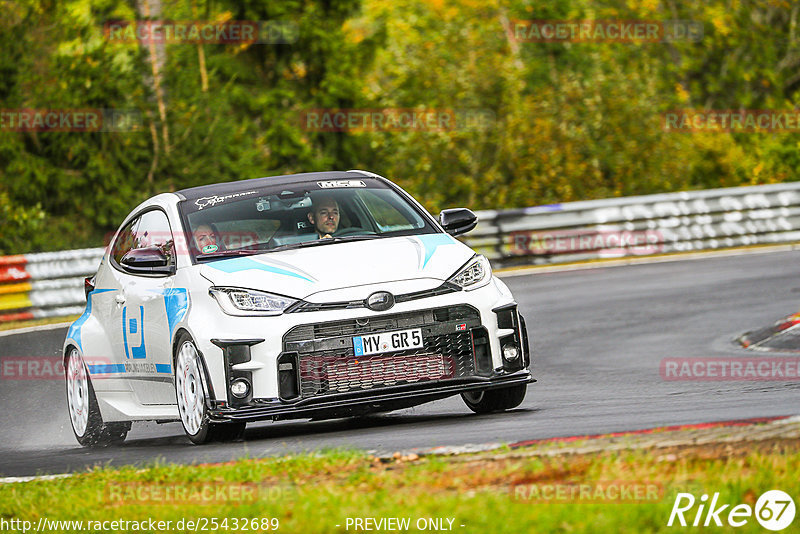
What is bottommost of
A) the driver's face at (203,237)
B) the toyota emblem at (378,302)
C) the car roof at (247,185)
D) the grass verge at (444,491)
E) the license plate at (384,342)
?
the grass verge at (444,491)

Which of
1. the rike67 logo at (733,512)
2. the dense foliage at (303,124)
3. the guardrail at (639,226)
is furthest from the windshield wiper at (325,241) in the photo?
the dense foliage at (303,124)

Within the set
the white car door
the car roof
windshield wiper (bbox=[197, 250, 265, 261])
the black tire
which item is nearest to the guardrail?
the car roof

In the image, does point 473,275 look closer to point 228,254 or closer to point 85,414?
point 228,254

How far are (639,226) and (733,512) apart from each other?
17685 mm

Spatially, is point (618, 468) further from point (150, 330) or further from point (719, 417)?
point (150, 330)

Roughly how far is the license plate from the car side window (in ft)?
5.51

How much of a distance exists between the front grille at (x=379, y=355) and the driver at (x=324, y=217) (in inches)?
45.2

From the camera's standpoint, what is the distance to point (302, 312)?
28.3ft

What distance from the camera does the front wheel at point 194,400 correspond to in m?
8.90

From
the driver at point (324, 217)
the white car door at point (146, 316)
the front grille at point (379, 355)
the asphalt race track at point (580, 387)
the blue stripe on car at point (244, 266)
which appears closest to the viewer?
the asphalt race track at point (580, 387)

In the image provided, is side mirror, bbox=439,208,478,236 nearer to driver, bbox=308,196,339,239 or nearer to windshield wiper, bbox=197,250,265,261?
driver, bbox=308,196,339,239

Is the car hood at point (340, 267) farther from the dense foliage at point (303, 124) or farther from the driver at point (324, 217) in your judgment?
the dense foliage at point (303, 124)

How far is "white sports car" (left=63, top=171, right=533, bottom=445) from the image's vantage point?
8664 mm

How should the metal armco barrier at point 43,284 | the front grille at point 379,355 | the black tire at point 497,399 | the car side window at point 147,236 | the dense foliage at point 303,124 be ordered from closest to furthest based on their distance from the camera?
the front grille at point 379,355, the black tire at point 497,399, the car side window at point 147,236, the metal armco barrier at point 43,284, the dense foliage at point 303,124
